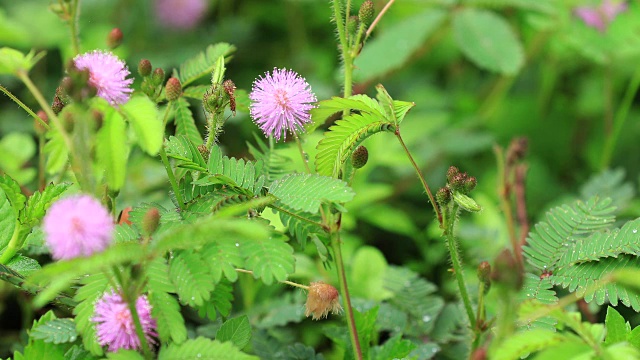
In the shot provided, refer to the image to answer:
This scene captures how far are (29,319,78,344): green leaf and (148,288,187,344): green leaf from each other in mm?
180

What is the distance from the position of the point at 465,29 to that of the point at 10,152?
1595 mm

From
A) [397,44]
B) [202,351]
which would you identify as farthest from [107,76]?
[397,44]

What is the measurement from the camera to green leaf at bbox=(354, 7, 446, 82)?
2479 millimetres

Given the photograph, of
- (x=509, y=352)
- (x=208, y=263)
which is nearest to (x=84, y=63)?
(x=208, y=263)

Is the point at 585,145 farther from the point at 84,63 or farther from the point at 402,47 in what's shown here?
the point at 84,63

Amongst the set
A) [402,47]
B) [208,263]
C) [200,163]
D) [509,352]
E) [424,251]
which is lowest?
[424,251]

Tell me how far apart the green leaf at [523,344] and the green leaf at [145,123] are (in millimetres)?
476

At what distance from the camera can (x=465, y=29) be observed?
8.43ft

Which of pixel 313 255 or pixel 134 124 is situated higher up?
pixel 134 124

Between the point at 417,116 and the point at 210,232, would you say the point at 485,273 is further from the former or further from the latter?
the point at 417,116

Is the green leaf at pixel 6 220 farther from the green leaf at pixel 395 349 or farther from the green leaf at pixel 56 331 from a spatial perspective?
the green leaf at pixel 395 349

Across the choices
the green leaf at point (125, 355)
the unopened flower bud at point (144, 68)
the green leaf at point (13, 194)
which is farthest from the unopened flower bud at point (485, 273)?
the green leaf at point (13, 194)

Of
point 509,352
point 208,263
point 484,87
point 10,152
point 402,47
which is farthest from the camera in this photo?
point 484,87

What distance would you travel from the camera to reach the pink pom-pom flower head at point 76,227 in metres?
0.80
